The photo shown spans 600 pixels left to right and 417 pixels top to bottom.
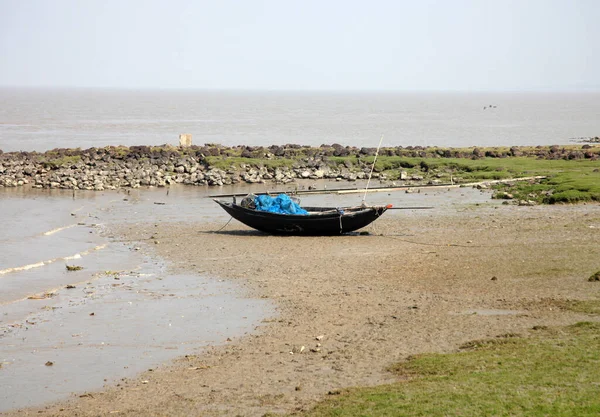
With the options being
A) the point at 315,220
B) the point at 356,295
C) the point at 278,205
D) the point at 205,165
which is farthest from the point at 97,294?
the point at 205,165

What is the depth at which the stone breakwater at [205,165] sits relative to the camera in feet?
143

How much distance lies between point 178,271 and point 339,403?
11.7 meters

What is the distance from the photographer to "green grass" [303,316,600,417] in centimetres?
984

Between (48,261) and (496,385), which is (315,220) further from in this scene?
(496,385)

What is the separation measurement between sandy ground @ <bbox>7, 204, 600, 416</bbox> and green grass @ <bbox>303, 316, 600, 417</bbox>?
651 mm

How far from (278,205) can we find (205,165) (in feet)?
72.2

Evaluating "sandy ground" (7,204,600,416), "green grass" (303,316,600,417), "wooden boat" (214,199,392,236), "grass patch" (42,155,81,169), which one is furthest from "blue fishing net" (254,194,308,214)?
"grass patch" (42,155,81,169)

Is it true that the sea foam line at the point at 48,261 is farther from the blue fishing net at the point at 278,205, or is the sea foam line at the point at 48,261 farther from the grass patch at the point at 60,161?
the grass patch at the point at 60,161

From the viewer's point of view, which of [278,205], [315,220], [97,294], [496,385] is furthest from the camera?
[278,205]

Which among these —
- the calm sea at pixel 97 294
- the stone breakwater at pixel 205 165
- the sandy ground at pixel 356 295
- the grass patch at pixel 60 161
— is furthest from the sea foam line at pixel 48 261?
the grass patch at pixel 60 161

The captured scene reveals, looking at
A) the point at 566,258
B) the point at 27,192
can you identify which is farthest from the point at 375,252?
the point at 27,192

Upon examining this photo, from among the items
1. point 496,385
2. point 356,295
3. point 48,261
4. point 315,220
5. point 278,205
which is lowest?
point 48,261

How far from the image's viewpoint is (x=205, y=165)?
160ft

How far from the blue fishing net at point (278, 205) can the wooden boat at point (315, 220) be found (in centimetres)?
40
